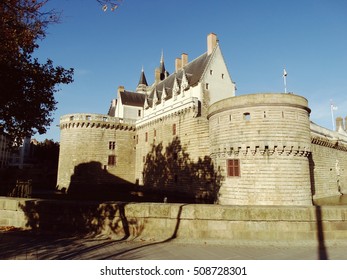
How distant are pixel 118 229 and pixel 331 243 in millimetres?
5749

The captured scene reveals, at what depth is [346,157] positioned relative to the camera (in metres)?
36.1

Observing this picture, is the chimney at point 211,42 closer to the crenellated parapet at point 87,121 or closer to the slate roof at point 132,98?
the slate roof at point 132,98

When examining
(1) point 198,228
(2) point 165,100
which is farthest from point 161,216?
(2) point 165,100

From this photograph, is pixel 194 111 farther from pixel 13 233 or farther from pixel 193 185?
pixel 13 233

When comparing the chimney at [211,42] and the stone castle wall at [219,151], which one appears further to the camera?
the chimney at [211,42]

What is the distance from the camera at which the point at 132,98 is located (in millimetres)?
40469

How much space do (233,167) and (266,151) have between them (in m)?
2.74

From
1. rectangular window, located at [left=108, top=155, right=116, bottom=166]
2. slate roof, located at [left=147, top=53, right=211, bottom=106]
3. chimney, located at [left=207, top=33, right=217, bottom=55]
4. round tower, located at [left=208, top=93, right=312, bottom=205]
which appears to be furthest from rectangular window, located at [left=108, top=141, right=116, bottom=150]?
A: round tower, located at [left=208, top=93, right=312, bottom=205]

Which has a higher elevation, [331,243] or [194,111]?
[194,111]

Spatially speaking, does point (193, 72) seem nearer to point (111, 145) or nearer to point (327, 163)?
point (111, 145)

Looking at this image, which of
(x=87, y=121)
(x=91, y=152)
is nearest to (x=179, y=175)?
(x=91, y=152)

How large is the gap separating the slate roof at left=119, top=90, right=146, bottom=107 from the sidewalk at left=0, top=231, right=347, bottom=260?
1325 inches

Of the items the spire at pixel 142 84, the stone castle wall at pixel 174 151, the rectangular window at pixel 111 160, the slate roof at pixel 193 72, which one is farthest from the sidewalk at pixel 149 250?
the spire at pixel 142 84

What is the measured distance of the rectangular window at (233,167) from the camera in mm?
18697
